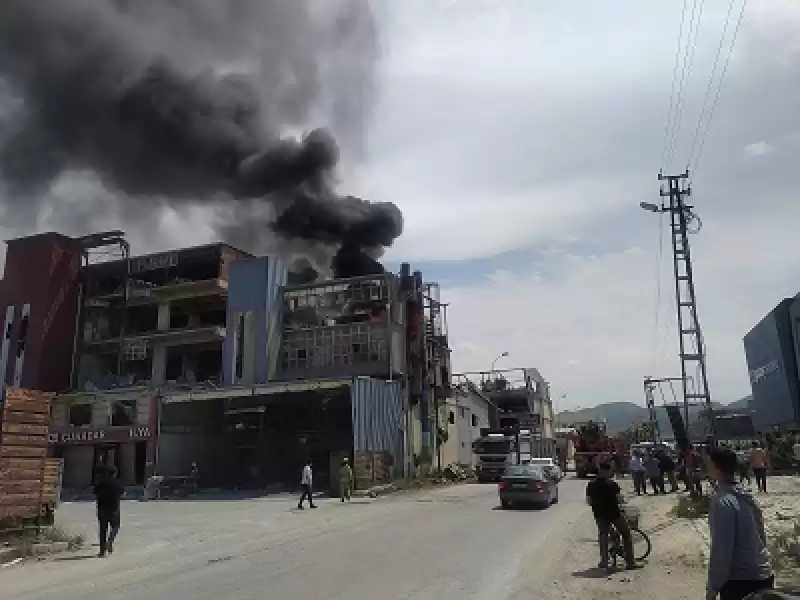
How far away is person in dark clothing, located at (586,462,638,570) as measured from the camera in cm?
1009

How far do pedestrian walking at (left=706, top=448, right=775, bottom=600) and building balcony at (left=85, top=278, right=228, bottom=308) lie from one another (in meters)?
45.2

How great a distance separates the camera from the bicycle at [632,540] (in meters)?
10.4

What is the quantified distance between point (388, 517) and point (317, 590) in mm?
11513

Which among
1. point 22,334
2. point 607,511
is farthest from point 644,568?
point 22,334

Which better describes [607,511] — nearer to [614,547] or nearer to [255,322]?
[614,547]

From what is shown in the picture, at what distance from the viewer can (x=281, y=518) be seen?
67.3 ft

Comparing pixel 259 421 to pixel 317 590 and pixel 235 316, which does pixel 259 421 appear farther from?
pixel 317 590

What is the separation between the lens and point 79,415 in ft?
131

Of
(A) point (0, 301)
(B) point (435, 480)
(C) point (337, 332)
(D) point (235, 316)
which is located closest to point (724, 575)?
(B) point (435, 480)

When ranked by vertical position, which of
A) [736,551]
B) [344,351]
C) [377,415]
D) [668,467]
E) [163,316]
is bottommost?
[736,551]

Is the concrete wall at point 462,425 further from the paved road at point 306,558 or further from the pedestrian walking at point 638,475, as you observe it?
the paved road at point 306,558

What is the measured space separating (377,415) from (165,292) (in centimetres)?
2348

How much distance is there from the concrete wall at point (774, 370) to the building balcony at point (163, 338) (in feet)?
121

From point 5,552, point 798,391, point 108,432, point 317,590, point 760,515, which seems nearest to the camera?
point 760,515
